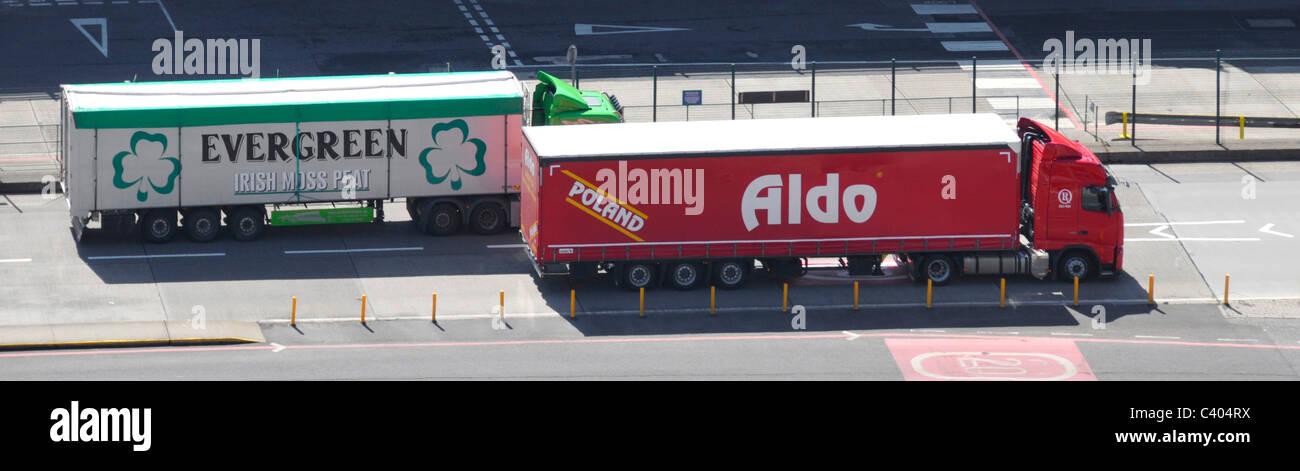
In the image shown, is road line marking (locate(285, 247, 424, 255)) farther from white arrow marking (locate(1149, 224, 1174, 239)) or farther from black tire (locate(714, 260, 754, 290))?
white arrow marking (locate(1149, 224, 1174, 239))

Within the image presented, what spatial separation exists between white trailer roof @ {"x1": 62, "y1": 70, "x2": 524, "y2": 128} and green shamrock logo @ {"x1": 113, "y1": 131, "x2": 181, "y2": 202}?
41 centimetres

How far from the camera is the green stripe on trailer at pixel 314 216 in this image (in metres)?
43.4

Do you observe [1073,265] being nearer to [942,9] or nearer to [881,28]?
[881,28]

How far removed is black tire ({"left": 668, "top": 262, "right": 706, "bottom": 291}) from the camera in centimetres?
3984

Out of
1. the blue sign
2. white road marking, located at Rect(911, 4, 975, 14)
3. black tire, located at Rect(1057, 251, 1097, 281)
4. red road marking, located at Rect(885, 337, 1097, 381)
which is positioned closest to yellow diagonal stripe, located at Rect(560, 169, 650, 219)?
red road marking, located at Rect(885, 337, 1097, 381)

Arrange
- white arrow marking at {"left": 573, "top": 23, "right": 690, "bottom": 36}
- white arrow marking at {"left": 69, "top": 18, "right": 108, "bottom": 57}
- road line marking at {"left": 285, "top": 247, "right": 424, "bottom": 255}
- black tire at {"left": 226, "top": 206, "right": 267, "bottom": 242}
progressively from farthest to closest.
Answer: white arrow marking at {"left": 573, "top": 23, "right": 690, "bottom": 36} → white arrow marking at {"left": 69, "top": 18, "right": 108, "bottom": 57} → black tire at {"left": 226, "top": 206, "right": 267, "bottom": 242} → road line marking at {"left": 285, "top": 247, "right": 424, "bottom": 255}

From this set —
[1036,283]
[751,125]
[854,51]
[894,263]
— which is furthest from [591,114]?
[854,51]

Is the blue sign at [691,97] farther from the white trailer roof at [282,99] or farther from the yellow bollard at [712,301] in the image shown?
the yellow bollard at [712,301]

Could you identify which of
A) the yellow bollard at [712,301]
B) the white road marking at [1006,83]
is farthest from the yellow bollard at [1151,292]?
the white road marking at [1006,83]

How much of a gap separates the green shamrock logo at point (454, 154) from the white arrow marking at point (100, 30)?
20545mm

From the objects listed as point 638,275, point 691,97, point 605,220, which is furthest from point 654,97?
point 605,220

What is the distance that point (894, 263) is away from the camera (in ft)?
138

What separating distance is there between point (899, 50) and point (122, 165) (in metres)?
28.5

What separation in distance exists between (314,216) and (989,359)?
1686 cm
